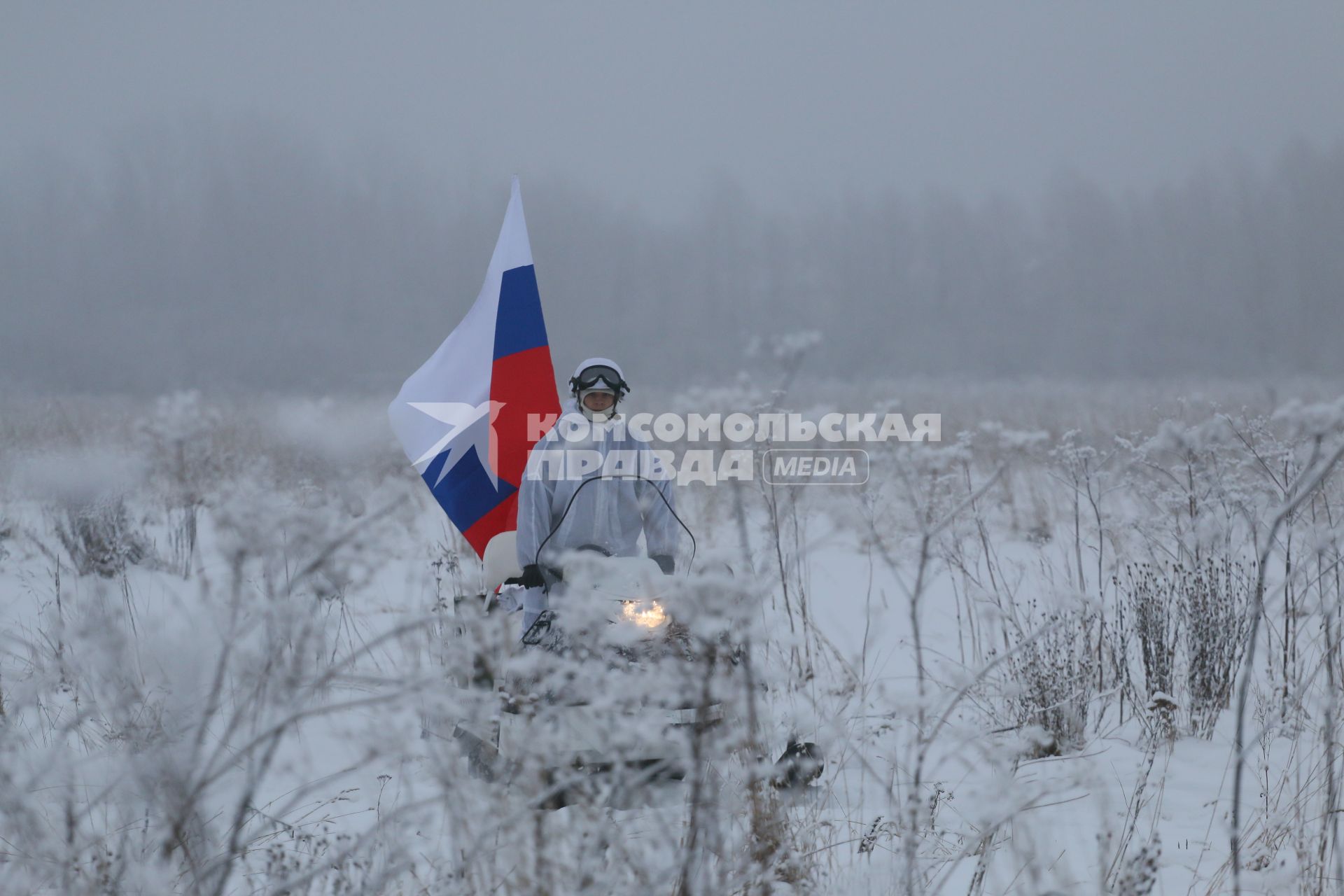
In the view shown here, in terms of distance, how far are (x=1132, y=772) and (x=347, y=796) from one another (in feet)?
10.3

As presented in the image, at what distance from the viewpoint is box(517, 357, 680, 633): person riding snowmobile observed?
3.77m

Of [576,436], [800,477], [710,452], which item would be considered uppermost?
[710,452]

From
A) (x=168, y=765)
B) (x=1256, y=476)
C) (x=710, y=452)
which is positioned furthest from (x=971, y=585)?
(x=168, y=765)

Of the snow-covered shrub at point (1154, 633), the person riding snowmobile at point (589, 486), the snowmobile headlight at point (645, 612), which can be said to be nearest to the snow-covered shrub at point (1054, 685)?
the snow-covered shrub at point (1154, 633)

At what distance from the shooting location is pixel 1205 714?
396cm

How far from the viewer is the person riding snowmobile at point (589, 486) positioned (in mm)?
3768

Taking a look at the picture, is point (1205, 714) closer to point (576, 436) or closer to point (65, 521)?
point (576, 436)

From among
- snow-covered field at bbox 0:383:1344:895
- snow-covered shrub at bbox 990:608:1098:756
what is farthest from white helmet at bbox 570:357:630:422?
snow-covered shrub at bbox 990:608:1098:756

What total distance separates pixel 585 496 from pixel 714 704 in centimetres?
226

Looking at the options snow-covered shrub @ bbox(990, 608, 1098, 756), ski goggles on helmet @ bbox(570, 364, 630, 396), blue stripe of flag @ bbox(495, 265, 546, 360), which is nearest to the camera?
snow-covered shrub @ bbox(990, 608, 1098, 756)

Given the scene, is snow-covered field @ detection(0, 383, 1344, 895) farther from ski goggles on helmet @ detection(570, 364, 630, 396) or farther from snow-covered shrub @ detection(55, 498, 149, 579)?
ski goggles on helmet @ detection(570, 364, 630, 396)

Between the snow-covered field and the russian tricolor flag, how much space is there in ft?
2.05

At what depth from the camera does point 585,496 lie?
Answer: 392 cm

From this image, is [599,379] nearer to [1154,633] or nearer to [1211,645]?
[1154,633]
